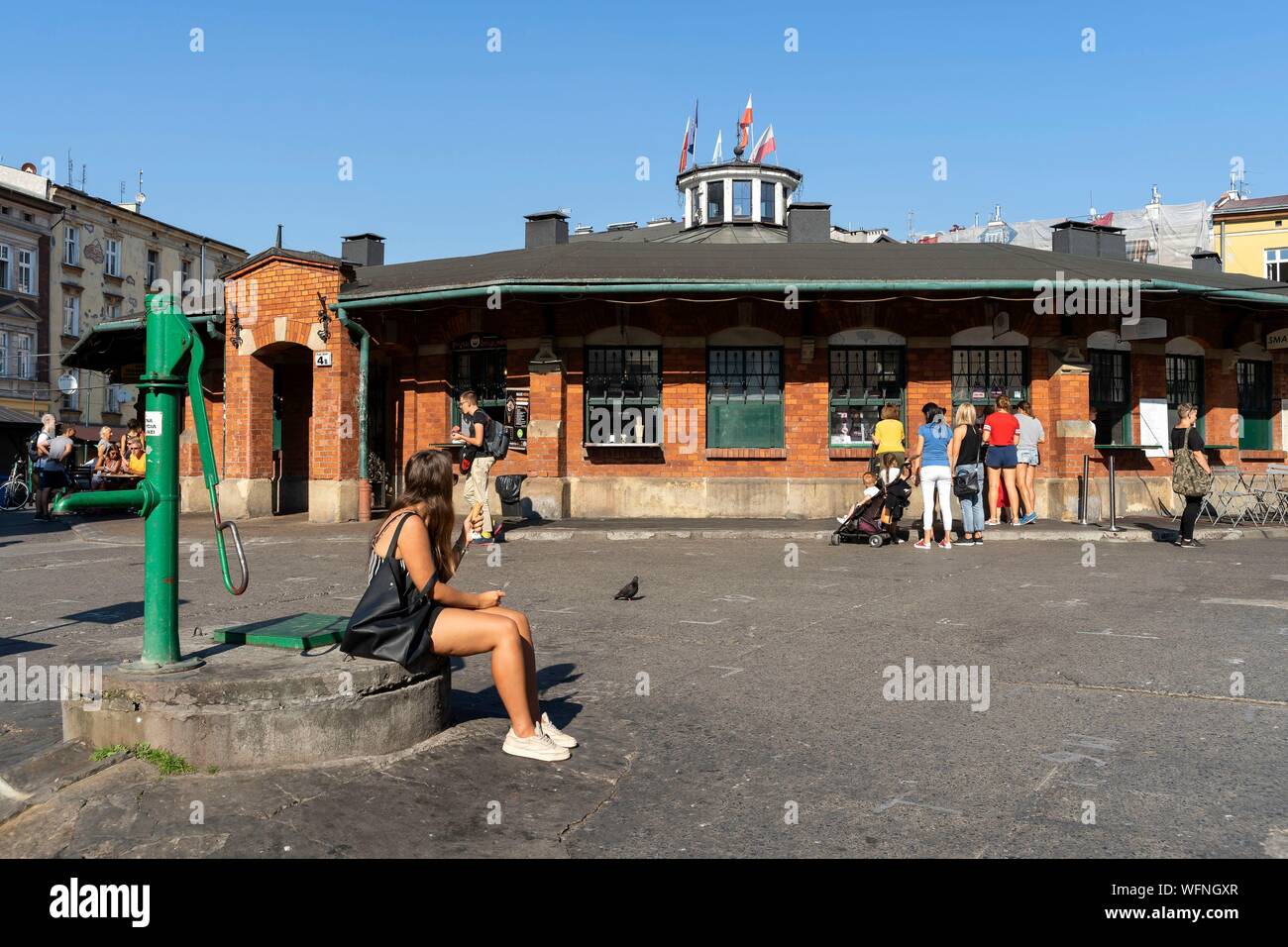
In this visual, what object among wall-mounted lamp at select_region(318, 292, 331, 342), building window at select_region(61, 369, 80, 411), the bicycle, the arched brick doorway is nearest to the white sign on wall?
wall-mounted lamp at select_region(318, 292, 331, 342)

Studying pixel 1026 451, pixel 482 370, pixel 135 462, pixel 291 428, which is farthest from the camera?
pixel 291 428

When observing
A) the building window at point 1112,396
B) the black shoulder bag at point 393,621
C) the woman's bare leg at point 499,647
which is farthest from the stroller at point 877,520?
the black shoulder bag at point 393,621

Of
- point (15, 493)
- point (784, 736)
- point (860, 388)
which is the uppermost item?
point (860, 388)

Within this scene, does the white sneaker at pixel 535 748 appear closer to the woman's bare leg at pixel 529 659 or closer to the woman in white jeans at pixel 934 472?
the woman's bare leg at pixel 529 659

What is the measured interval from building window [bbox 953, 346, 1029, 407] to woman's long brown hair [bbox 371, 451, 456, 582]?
14.1m

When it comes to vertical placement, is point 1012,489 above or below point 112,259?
below

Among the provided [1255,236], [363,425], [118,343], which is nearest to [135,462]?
[118,343]

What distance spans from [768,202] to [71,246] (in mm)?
35570

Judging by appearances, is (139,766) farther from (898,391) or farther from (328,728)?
(898,391)

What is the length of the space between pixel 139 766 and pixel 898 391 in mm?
15059

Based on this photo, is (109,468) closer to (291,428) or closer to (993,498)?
(291,428)

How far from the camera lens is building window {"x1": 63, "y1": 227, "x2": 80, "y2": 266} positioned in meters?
46.6

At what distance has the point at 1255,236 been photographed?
4466 centimetres

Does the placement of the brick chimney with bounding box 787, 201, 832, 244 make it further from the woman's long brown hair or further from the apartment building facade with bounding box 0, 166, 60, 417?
the apartment building facade with bounding box 0, 166, 60, 417
